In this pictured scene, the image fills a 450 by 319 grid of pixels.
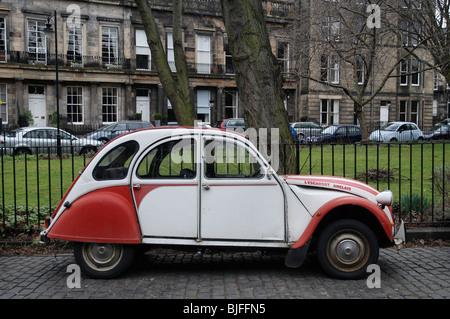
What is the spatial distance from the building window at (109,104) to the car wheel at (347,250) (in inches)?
1290

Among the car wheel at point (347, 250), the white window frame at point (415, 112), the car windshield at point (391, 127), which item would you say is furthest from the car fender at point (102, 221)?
the white window frame at point (415, 112)

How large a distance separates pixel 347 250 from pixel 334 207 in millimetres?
567

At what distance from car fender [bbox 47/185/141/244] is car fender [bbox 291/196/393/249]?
2037 millimetres

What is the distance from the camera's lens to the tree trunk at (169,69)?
10.6m

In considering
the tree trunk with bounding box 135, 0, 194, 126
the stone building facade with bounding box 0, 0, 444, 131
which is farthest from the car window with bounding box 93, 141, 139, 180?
the stone building facade with bounding box 0, 0, 444, 131

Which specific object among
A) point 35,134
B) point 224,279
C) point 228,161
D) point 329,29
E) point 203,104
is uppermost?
point 329,29

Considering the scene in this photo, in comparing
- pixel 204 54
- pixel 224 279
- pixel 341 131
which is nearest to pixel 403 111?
pixel 341 131

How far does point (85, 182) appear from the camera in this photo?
5.85m

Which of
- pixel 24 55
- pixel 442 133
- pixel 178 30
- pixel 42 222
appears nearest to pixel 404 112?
pixel 442 133

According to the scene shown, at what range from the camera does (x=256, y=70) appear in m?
8.05

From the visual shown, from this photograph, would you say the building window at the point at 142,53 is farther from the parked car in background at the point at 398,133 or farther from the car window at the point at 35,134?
the parked car in background at the point at 398,133

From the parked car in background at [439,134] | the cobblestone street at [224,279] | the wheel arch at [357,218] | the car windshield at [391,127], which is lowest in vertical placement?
the cobblestone street at [224,279]

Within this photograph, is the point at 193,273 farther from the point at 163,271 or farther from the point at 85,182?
the point at 85,182

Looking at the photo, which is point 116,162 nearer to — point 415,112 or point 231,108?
point 231,108
